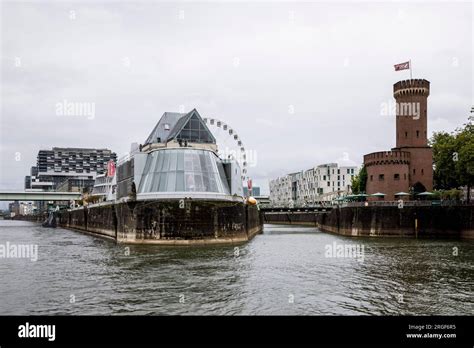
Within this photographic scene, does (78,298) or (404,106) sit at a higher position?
(404,106)

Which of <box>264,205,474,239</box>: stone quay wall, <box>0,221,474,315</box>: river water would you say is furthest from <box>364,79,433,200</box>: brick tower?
<box>0,221,474,315</box>: river water

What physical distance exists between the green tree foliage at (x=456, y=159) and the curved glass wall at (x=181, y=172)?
103ft

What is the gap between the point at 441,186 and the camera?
3462 inches

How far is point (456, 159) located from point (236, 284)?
52741 mm

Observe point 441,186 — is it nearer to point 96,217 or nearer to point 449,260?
point 449,260

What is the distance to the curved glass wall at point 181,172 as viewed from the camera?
4784 centimetres

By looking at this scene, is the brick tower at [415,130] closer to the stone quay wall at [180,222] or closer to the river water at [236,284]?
the stone quay wall at [180,222]

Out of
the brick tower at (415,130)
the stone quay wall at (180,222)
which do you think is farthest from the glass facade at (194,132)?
the brick tower at (415,130)

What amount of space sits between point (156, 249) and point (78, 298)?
19686 millimetres

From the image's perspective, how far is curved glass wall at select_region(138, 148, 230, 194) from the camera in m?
47.8

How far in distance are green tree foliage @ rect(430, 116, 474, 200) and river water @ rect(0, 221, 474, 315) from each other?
25.3m

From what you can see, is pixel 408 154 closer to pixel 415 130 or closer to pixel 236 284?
pixel 415 130

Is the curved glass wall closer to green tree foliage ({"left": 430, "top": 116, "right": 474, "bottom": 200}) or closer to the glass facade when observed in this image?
the glass facade

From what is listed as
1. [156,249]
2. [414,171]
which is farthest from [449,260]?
[414,171]
